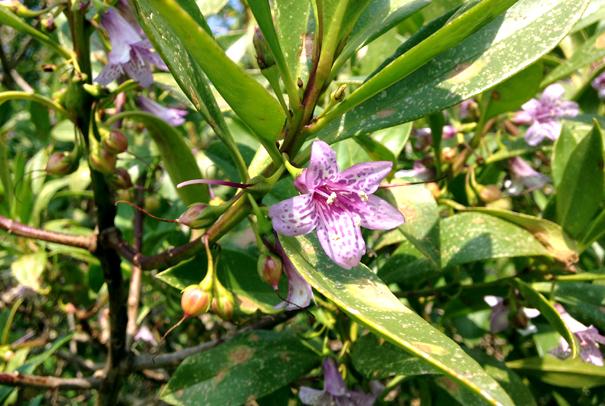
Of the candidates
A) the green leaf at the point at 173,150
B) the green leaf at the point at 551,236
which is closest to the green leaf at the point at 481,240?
the green leaf at the point at 551,236

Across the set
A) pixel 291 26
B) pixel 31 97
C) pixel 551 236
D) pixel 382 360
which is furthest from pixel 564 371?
pixel 31 97

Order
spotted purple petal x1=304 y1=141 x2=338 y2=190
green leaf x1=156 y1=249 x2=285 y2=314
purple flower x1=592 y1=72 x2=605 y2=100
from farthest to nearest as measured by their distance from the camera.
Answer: purple flower x1=592 y1=72 x2=605 y2=100 < green leaf x1=156 y1=249 x2=285 y2=314 < spotted purple petal x1=304 y1=141 x2=338 y2=190

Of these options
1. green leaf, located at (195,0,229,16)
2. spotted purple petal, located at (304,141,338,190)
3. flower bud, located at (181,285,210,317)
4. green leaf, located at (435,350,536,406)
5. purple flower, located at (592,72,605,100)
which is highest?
green leaf, located at (195,0,229,16)

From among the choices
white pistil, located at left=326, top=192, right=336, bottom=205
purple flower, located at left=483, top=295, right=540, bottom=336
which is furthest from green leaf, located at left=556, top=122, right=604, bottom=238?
white pistil, located at left=326, top=192, right=336, bottom=205

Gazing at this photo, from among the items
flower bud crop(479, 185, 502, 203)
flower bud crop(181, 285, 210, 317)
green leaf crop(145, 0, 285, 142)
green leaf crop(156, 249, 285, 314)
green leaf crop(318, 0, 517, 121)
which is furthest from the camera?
flower bud crop(479, 185, 502, 203)

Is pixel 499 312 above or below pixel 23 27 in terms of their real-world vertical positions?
below

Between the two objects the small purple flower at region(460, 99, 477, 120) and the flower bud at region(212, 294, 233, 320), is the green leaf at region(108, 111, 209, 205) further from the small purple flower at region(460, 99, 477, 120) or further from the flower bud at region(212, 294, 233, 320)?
the small purple flower at region(460, 99, 477, 120)

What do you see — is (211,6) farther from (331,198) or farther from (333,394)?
(333,394)

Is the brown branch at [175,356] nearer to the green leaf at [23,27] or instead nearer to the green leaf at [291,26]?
the green leaf at [291,26]
